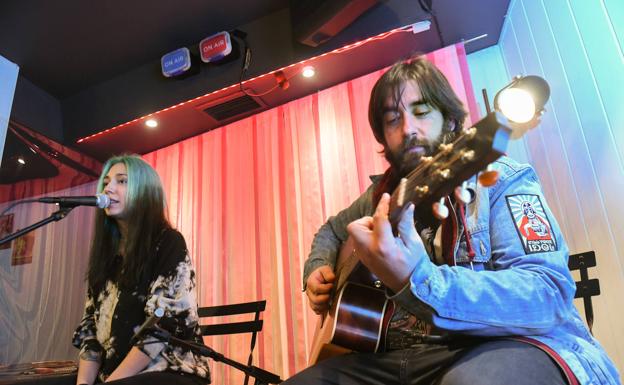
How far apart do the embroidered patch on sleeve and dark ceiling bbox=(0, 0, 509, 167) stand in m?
2.12

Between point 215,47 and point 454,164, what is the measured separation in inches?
112

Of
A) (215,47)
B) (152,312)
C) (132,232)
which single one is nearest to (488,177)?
(152,312)

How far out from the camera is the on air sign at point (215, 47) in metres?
3.19

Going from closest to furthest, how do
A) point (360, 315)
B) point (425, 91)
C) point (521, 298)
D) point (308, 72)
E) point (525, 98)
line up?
1. point (521, 298)
2. point (360, 315)
3. point (425, 91)
4. point (525, 98)
5. point (308, 72)

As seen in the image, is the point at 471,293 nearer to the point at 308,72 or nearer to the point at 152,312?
the point at 152,312

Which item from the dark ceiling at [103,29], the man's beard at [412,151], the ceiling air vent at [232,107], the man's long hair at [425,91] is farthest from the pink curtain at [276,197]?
the man's beard at [412,151]

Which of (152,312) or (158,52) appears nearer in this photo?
(152,312)

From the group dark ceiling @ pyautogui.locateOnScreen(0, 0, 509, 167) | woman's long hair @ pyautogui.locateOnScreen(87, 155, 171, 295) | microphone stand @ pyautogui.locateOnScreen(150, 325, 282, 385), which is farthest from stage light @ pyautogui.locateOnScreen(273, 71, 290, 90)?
microphone stand @ pyautogui.locateOnScreen(150, 325, 282, 385)

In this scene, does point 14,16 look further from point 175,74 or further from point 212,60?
point 212,60

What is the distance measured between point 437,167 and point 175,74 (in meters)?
3.00

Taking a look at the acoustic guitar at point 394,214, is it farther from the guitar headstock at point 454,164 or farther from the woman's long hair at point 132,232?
the woman's long hair at point 132,232

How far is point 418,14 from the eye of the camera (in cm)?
281

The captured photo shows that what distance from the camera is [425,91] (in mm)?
1343

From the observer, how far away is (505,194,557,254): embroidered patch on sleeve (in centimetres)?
94
